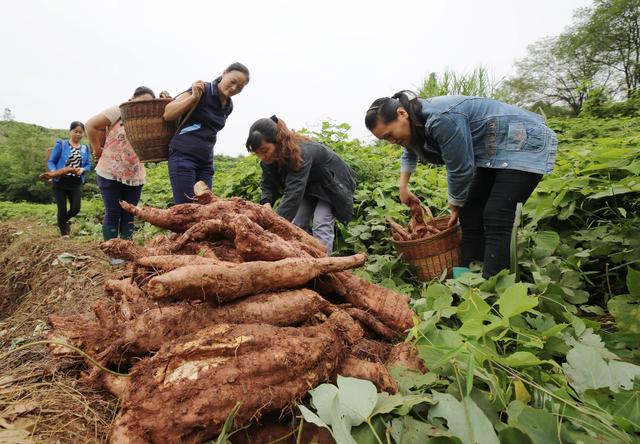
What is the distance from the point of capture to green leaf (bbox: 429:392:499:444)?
887 mm

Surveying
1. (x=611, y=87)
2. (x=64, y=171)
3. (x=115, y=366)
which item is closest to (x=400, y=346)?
(x=115, y=366)

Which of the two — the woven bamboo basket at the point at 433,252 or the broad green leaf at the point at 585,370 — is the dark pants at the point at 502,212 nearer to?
the woven bamboo basket at the point at 433,252

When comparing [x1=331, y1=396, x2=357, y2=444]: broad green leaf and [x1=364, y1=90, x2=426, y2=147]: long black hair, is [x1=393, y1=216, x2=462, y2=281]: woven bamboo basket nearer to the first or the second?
[x1=364, y1=90, x2=426, y2=147]: long black hair

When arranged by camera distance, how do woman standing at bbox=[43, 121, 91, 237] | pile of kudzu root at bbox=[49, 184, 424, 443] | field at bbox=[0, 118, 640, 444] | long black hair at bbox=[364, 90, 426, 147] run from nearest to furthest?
field at bbox=[0, 118, 640, 444] → pile of kudzu root at bbox=[49, 184, 424, 443] → long black hair at bbox=[364, 90, 426, 147] → woman standing at bbox=[43, 121, 91, 237]

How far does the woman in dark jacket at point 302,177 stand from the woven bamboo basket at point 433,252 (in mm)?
815

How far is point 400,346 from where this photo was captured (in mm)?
1503

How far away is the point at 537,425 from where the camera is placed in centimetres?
89

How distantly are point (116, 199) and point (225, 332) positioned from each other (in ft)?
9.59

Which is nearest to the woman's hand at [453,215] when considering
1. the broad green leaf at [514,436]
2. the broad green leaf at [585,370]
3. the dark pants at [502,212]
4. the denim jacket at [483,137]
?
the denim jacket at [483,137]

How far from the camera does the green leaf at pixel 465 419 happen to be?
89 centimetres

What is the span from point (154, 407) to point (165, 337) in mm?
324

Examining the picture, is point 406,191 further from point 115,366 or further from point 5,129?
point 5,129

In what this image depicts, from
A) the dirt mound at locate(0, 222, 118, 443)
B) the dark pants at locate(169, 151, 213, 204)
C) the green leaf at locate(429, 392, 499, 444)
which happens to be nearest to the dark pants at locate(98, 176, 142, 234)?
the dirt mound at locate(0, 222, 118, 443)

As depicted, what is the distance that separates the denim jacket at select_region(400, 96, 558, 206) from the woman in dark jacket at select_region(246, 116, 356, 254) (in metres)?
1.10
